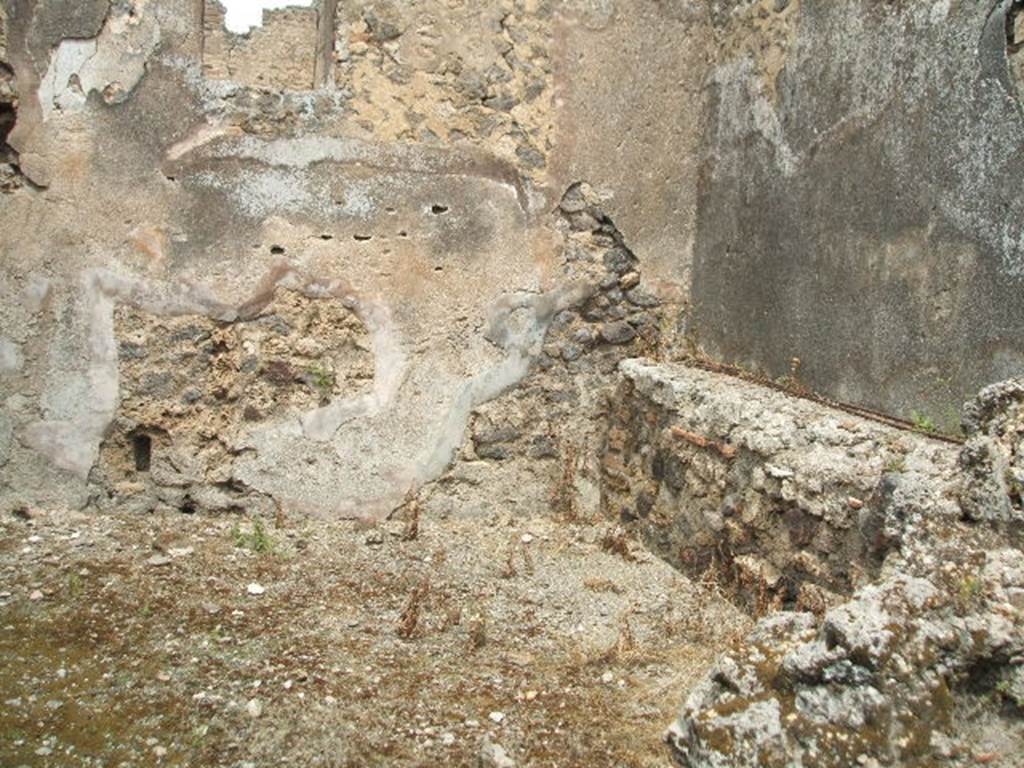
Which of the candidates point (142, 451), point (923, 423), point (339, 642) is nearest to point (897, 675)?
point (923, 423)

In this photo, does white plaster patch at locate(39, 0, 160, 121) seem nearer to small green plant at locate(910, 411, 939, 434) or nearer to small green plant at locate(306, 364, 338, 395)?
small green plant at locate(306, 364, 338, 395)

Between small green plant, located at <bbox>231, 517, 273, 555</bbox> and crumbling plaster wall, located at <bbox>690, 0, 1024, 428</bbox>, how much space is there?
6.76 ft

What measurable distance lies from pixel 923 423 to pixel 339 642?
6.43 feet

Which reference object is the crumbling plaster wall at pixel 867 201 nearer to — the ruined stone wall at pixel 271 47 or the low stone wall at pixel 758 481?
the low stone wall at pixel 758 481

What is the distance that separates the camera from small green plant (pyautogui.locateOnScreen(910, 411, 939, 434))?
2.95 metres

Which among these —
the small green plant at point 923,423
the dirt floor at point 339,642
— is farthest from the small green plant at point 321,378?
the small green plant at point 923,423

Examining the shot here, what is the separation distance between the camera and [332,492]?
398 cm

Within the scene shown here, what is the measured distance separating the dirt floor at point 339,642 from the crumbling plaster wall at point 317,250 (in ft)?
1.01

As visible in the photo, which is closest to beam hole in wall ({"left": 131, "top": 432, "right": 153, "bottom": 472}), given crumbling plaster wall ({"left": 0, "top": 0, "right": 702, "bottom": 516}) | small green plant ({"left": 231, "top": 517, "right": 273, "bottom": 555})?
crumbling plaster wall ({"left": 0, "top": 0, "right": 702, "bottom": 516})

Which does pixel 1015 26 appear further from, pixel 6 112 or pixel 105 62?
pixel 6 112

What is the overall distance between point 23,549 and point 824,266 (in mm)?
3096

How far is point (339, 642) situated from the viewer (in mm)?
2945

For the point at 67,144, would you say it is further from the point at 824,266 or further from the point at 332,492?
the point at 824,266

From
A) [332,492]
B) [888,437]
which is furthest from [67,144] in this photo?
[888,437]
